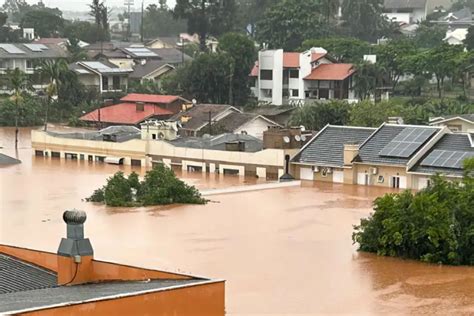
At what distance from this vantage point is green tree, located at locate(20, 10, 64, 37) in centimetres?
8388

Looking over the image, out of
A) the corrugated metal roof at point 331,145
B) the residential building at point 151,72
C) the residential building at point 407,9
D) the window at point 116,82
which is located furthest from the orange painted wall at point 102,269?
the residential building at point 407,9

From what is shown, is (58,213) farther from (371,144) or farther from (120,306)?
(120,306)

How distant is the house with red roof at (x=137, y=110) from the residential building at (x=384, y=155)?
636 inches

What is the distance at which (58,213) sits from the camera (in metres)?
29.9

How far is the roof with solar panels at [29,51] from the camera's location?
67.3 m

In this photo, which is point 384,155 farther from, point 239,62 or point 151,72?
point 151,72

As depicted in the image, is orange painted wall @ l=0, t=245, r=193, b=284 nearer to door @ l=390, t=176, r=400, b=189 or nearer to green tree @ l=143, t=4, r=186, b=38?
door @ l=390, t=176, r=400, b=189

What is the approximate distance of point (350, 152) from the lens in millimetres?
34344

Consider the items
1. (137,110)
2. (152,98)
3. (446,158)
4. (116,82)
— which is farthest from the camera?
(116,82)

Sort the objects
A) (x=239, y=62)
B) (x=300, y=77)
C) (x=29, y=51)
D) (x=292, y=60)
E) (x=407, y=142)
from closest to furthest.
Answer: (x=407, y=142) → (x=300, y=77) → (x=292, y=60) → (x=239, y=62) → (x=29, y=51)

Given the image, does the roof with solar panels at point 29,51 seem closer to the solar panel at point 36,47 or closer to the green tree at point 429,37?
the solar panel at point 36,47

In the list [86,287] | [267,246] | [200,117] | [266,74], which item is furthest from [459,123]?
[86,287]

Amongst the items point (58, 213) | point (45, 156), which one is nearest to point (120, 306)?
point (58, 213)

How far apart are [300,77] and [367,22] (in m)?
20.4
